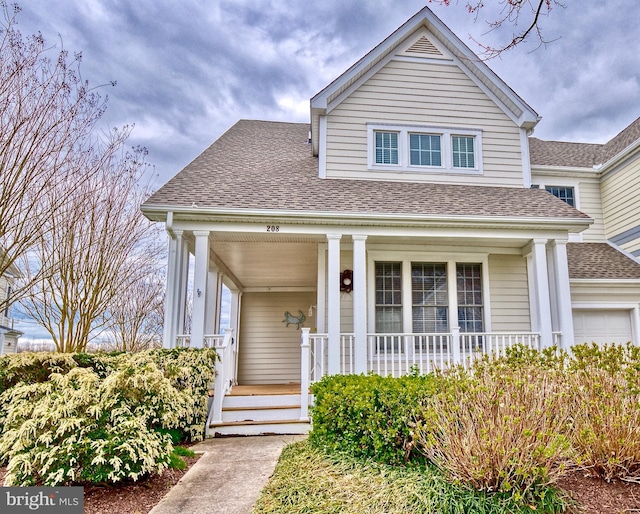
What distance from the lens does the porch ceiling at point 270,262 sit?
852 centimetres

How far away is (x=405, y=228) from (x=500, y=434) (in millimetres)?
5107

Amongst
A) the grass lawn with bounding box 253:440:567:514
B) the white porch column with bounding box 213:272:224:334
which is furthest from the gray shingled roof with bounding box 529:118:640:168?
the grass lawn with bounding box 253:440:567:514

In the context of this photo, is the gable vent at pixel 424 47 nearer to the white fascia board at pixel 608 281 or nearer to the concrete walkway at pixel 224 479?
the white fascia board at pixel 608 281

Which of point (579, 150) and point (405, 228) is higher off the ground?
point (579, 150)

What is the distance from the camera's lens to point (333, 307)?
24.0 ft

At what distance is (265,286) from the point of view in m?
12.2

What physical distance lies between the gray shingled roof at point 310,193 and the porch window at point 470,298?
1.46 m

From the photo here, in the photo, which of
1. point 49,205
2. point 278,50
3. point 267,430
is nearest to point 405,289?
point 267,430

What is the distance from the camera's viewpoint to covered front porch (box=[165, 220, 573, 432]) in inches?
284

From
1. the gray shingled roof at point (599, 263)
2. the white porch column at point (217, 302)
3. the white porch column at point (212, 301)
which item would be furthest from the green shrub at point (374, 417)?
the gray shingled roof at point (599, 263)

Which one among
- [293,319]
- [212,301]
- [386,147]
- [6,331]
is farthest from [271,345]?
[6,331]

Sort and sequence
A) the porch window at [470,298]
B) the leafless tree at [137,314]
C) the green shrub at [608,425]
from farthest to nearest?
the leafless tree at [137,314]
the porch window at [470,298]
the green shrub at [608,425]

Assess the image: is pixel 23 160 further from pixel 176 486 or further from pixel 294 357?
pixel 294 357

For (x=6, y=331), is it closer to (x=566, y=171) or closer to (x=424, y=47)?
(x=424, y=47)
